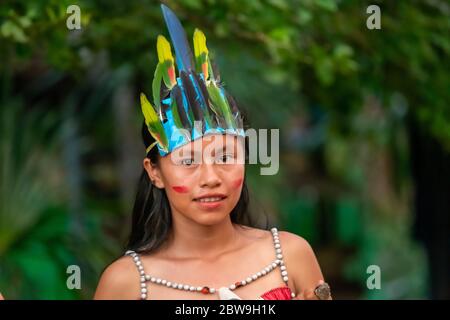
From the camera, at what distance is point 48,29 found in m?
5.05

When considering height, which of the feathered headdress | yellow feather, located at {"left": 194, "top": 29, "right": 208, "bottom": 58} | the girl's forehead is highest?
yellow feather, located at {"left": 194, "top": 29, "right": 208, "bottom": 58}

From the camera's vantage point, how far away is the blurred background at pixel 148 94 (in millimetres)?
5383

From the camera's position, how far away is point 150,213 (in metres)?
3.64

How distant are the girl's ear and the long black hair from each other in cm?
2

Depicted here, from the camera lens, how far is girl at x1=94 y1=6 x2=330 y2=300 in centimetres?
340

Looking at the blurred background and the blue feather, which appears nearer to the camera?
the blue feather

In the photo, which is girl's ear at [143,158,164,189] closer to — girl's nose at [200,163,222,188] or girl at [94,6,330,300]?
girl at [94,6,330,300]

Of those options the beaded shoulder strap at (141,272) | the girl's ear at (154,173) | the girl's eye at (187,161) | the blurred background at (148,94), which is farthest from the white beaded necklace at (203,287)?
the blurred background at (148,94)

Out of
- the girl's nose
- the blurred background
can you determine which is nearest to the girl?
the girl's nose

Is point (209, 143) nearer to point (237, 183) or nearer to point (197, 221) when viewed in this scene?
point (237, 183)

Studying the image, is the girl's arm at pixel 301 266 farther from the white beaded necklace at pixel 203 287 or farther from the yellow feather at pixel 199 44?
the yellow feather at pixel 199 44

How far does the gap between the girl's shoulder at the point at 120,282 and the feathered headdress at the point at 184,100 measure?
1.34ft
